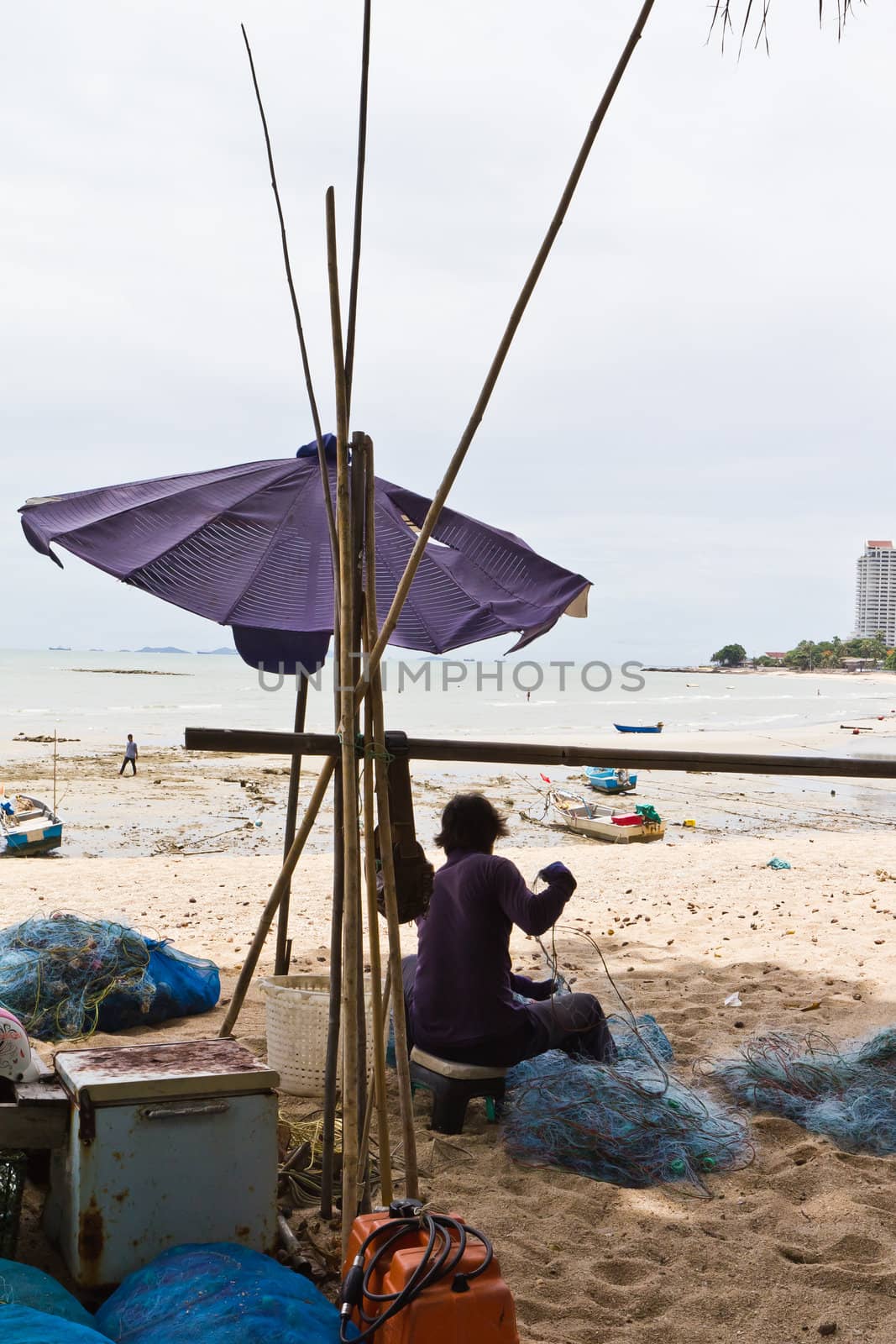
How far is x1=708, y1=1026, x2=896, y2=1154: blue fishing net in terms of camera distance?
381 cm

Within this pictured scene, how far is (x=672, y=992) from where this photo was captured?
5.67 meters

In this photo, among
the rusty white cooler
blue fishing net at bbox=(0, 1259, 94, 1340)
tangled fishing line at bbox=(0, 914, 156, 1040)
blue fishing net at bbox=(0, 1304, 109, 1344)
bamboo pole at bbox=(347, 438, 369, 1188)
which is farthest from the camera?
tangled fishing line at bbox=(0, 914, 156, 1040)

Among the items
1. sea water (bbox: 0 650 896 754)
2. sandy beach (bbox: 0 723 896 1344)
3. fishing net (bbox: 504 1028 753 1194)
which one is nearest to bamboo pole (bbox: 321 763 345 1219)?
sandy beach (bbox: 0 723 896 1344)

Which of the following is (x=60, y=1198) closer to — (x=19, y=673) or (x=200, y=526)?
(x=200, y=526)

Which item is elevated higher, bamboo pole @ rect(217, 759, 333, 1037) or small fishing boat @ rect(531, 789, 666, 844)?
bamboo pole @ rect(217, 759, 333, 1037)

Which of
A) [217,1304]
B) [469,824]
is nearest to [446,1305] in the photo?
[217,1304]

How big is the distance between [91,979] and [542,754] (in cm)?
266

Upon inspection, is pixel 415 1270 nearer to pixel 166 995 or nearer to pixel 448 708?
pixel 166 995

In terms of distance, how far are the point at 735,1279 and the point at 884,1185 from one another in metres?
0.87

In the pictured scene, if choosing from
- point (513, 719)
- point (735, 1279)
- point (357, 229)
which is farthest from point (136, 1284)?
point (513, 719)

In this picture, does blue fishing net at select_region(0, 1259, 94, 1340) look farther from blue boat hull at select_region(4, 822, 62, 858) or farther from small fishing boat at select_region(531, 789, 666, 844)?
small fishing boat at select_region(531, 789, 666, 844)

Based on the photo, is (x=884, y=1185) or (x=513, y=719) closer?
(x=884, y=1185)

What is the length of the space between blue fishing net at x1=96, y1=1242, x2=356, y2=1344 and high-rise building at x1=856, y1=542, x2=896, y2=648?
125469mm

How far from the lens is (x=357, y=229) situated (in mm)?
3033
